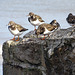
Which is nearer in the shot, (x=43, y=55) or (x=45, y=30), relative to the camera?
(x=43, y=55)

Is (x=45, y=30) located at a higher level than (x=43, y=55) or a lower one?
higher

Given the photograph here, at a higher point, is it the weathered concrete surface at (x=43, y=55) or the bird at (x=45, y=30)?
the bird at (x=45, y=30)

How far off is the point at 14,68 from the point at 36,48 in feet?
2.49

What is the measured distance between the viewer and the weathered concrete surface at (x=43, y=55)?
5.07m

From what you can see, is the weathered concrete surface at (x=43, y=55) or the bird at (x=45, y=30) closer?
the weathered concrete surface at (x=43, y=55)

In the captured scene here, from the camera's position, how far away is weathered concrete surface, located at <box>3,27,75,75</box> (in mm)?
5070

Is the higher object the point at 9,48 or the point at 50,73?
the point at 9,48

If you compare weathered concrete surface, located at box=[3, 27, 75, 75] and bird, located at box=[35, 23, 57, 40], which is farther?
bird, located at box=[35, 23, 57, 40]

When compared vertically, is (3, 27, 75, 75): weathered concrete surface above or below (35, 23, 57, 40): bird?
below

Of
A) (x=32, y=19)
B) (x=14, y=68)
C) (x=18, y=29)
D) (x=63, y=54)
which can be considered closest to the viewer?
(x=63, y=54)

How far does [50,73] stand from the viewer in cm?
531

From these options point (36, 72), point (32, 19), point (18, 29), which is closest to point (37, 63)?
point (36, 72)

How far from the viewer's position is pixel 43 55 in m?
5.38

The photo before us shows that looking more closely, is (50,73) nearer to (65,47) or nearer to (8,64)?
(65,47)
